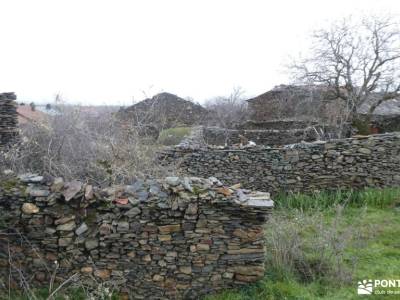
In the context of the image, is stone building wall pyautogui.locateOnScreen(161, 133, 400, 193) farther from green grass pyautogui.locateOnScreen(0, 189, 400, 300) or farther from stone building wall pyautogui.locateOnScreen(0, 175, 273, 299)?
stone building wall pyautogui.locateOnScreen(0, 175, 273, 299)

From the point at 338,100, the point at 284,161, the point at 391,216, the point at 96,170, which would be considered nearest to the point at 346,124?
the point at 338,100

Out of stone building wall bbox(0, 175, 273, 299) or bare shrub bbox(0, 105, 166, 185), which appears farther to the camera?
bare shrub bbox(0, 105, 166, 185)

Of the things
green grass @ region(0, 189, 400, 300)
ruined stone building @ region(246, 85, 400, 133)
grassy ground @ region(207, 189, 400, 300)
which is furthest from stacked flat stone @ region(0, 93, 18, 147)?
ruined stone building @ region(246, 85, 400, 133)

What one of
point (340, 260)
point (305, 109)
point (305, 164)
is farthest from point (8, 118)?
point (305, 109)

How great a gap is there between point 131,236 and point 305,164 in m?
5.28

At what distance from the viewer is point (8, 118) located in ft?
23.5

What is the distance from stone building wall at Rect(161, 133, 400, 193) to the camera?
752cm

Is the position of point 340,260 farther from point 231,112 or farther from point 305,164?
point 231,112

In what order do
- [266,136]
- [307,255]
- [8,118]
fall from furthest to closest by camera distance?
1. [266,136]
2. [8,118]
3. [307,255]

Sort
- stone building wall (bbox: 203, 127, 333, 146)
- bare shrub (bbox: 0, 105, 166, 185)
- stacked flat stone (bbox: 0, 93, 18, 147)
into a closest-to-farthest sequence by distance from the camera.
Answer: bare shrub (bbox: 0, 105, 166, 185)
stacked flat stone (bbox: 0, 93, 18, 147)
stone building wall (bbox: 203, 127, 333, 146)

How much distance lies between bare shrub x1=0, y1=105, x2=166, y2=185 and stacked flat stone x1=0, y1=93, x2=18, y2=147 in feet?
3.72

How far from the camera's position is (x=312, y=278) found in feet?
13.5

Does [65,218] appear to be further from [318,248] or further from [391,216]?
[391,216]

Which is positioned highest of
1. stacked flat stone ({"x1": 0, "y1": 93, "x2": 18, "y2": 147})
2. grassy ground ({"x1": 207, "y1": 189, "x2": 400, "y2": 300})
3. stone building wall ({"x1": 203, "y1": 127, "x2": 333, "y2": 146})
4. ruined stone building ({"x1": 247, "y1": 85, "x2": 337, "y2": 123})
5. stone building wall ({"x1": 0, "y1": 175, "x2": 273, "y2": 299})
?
ruined stone building ({"x1": 247, "y1": 85, "x2": 337, "y2": 123})
